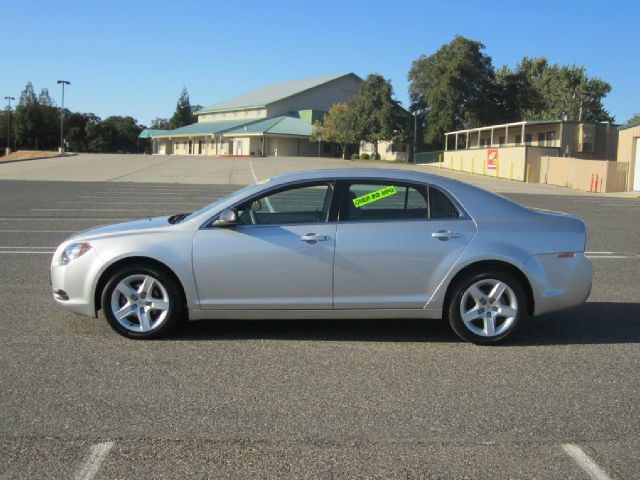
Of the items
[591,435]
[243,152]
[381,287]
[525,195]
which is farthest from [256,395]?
[243,152]

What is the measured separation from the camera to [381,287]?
5.36m

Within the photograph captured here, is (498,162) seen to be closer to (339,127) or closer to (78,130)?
(339,127)

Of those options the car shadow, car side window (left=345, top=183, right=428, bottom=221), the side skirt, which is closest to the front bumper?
the car shadow

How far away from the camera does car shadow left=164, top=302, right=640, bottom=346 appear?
18.6 feet

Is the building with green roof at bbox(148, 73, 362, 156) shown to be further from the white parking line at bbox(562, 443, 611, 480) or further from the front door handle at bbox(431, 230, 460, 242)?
the white parking line at bbox(562, 443, 611, 480)

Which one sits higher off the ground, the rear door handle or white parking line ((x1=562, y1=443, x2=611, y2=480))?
the rear door handle

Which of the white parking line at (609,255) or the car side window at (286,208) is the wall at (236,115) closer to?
the white parking line at (609,255)

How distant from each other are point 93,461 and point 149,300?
7.22ft

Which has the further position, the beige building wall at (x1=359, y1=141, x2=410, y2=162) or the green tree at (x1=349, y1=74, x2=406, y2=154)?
the beige building wall at (x1=359, y1=141, x2=410, y2=162)

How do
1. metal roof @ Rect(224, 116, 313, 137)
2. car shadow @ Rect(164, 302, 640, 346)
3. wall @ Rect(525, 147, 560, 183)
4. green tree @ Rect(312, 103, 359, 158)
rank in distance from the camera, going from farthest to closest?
metal roof @ Rect(224, 116, 313, 137) < green tree @ Rect(312, 103, 359, 158) < wall @ Rect(525, 147, 560, 183) < car shadow @ Rect(164, 302, 640, 346)

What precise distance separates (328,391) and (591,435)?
1669 millimetres

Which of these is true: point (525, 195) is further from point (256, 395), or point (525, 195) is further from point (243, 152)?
point (243, 152)

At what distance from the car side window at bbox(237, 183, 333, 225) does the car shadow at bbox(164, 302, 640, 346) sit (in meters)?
1.06

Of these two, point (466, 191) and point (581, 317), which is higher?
point (466, 191)
